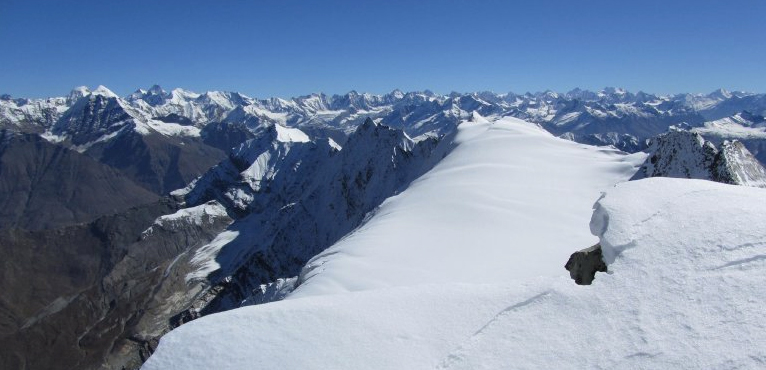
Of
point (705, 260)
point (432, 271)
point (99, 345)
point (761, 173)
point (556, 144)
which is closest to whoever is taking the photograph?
point (705, 260)

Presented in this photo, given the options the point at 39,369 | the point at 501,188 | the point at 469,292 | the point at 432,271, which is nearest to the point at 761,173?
the point at 501,188

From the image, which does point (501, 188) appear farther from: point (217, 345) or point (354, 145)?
point (354, 145)

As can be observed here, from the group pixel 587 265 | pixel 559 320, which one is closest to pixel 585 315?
pixel 559 320

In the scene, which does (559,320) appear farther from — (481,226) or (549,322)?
(481,226)

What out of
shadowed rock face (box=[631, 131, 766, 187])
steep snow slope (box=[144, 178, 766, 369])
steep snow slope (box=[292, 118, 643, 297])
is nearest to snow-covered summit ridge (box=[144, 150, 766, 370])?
steep snow slope (box=[144, 178, 766, 369])

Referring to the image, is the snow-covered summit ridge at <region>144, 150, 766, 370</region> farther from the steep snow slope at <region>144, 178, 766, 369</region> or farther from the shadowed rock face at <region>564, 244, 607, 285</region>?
the shadowed rock face at <region>564, 244, 607, 285</region>
